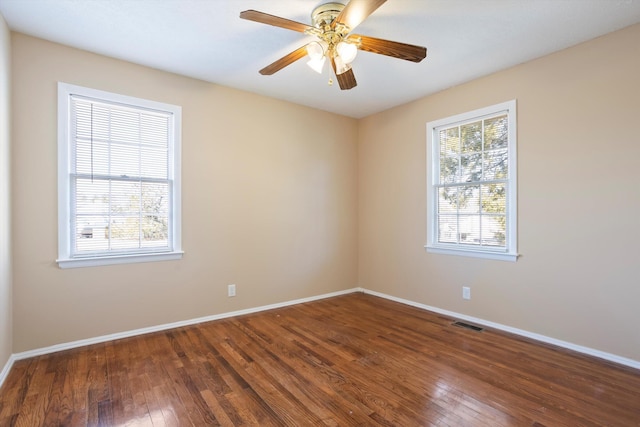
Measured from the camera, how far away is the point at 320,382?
2.26 m

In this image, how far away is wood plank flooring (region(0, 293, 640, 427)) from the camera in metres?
1.88

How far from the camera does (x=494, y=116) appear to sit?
3.38 metres

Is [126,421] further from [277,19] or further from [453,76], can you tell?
[453,76]

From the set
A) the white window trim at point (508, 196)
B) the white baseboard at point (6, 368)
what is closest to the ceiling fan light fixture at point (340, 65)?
the white window trim at point (508, 196)

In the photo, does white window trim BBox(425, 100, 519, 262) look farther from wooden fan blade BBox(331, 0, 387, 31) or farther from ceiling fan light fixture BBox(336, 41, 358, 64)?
wooden fan blade BBox(331, 0, 387, 31)

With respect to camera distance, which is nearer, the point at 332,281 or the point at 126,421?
the point at 126,421

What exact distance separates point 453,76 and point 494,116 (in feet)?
1.99

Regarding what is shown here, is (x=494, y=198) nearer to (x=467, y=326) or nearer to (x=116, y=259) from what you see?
(x=467, y=326)

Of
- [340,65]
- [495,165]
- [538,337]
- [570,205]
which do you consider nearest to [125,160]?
[340,65]

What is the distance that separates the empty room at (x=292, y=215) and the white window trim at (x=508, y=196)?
0.08ft

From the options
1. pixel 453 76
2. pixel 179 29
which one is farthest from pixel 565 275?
pixel 179 29

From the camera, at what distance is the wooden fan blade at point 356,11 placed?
1791 millimetres

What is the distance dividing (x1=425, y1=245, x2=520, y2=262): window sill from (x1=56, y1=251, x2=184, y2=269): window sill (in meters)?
2.91

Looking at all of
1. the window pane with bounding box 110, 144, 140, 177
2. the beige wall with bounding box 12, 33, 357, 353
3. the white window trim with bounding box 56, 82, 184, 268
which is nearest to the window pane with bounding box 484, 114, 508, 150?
the beige wall with bounding box 12, 33, 357, 353
